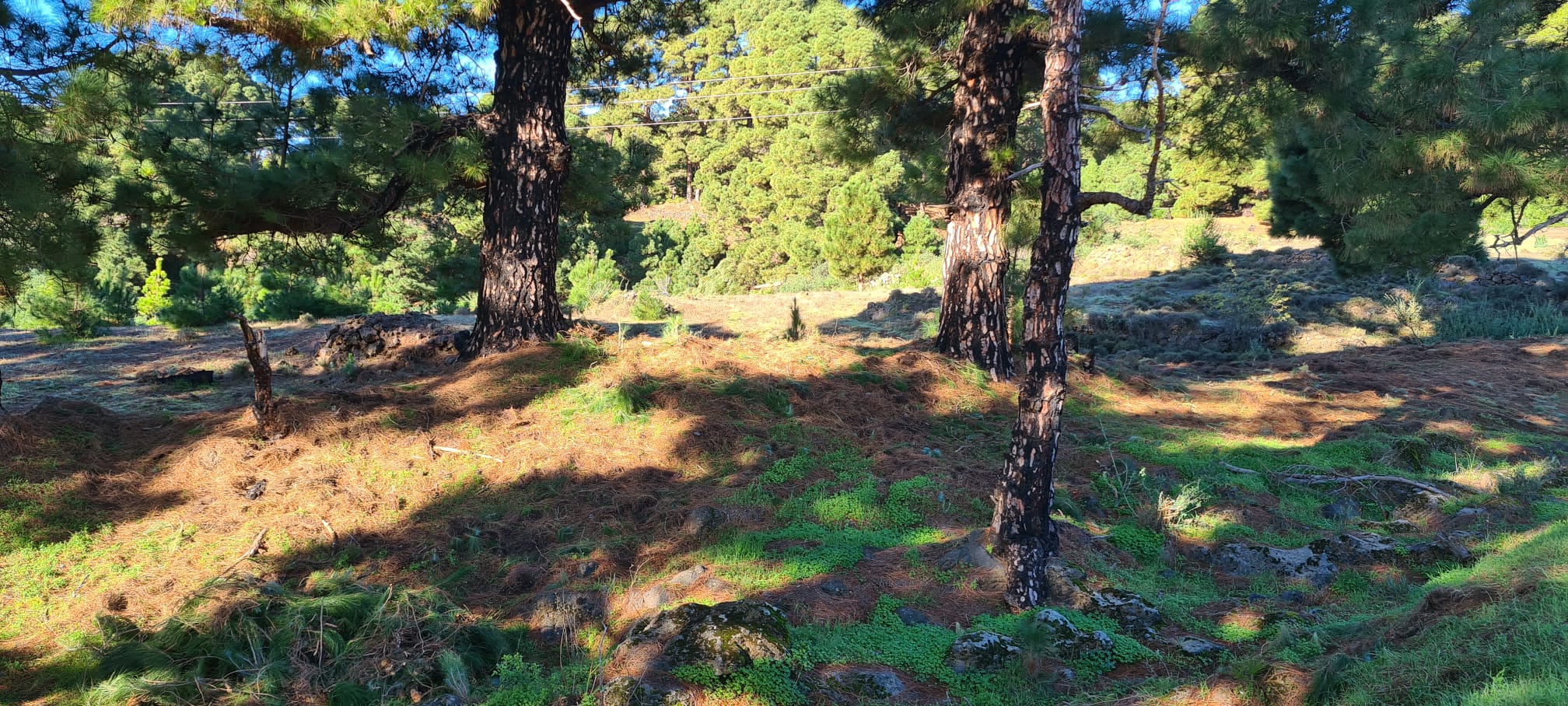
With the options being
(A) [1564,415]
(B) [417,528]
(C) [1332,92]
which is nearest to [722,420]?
(B) [417,528]

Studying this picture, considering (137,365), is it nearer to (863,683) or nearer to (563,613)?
(563,613)

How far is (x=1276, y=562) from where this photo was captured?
186 inches

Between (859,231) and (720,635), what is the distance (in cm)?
2102

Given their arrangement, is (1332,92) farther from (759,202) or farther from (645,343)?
(759,202)

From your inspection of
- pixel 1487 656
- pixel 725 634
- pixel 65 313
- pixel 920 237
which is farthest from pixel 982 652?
pixel 920 237

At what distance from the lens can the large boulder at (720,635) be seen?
11.4ft

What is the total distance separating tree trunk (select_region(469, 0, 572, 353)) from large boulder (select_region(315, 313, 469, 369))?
28.7 inches

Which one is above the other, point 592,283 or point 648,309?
point 592,283

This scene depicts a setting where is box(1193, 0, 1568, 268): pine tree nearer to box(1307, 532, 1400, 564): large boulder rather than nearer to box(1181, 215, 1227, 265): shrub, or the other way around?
box(1307, 532, 1400, 564): large boulder

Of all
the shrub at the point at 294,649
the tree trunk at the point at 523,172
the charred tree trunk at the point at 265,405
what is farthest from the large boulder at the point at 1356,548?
the charred tree trunk at the point at 265,405

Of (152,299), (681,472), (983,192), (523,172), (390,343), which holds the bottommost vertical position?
(681,472)

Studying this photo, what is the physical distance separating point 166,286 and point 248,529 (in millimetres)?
15833

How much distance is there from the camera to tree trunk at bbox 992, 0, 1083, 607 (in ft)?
13.6

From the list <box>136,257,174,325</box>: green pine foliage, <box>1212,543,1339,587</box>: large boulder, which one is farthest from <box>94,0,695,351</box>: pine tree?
<box>136,257,174,325</box>: green pine foliage
